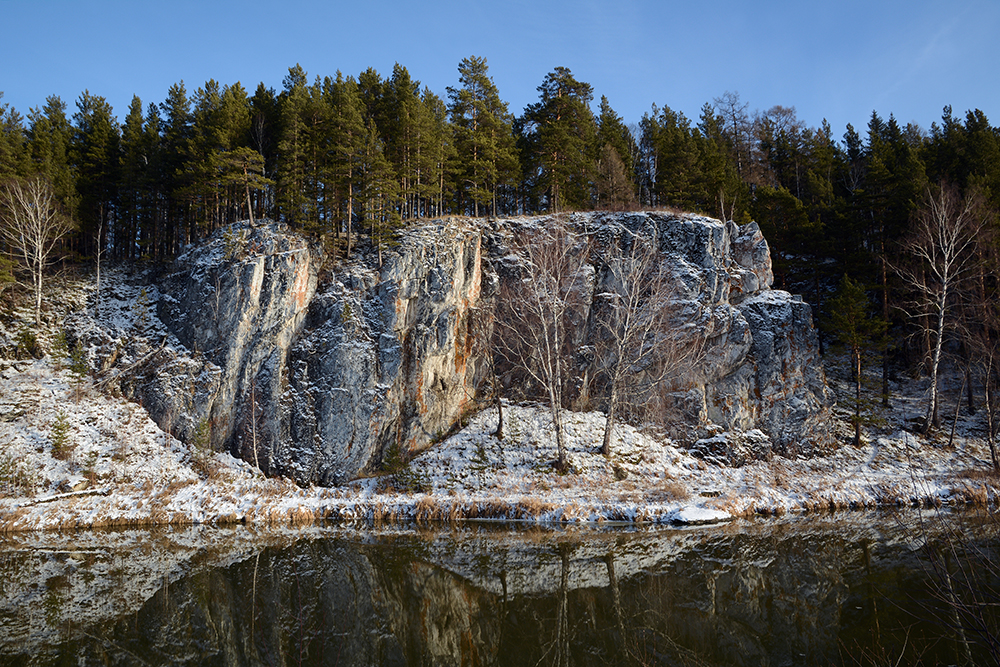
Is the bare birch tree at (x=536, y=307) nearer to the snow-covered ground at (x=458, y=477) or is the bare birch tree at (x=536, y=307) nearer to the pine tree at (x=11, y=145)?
the snow-covered ground at (x=458, y=477)

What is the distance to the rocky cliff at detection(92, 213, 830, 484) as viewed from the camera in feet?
80.6

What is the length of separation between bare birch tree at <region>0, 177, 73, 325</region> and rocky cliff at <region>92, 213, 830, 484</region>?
599 centimetres

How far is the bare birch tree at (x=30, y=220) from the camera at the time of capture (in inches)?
1131

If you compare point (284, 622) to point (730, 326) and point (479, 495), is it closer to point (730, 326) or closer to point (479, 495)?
point (479, 495)

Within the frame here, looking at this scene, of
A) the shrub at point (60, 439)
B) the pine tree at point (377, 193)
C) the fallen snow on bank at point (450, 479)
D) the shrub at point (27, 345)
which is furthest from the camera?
the pine tree at point (377, 193)

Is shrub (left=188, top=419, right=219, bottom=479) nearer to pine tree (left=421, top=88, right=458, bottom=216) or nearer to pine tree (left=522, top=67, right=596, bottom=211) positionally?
pine tree (left=421, top=88, right=458, bottom=216)

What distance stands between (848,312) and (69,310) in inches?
1793

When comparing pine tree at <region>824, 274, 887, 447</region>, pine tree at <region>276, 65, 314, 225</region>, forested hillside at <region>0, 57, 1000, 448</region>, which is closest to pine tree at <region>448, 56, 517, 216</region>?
forested hillside at <region>0, 57, 1000, 448</region>

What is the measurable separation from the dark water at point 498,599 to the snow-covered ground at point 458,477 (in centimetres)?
232

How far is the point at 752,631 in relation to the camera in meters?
9.90

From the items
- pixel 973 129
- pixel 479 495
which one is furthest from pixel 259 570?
pixel 973 129

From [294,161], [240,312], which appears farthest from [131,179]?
[240,312]

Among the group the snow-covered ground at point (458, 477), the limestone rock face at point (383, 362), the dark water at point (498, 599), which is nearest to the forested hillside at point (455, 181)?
the limestone rock face at point (383, 362)

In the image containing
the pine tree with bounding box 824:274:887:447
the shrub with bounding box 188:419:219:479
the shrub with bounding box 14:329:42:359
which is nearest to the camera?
the shrub with bounding box 188:419:219:479
